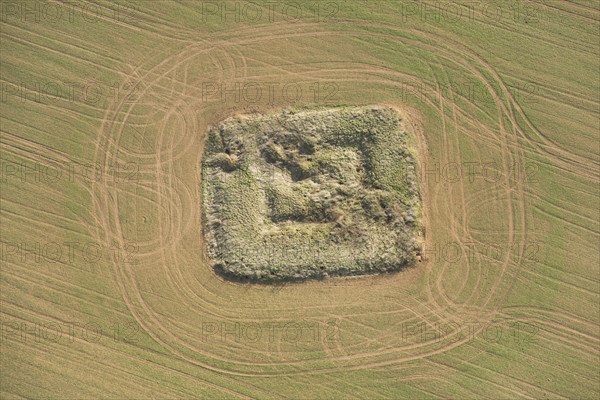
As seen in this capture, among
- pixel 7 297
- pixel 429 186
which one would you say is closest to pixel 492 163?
pixel 429 186

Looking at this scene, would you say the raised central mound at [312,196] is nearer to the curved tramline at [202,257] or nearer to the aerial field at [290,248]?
the aerial field at [290,248]

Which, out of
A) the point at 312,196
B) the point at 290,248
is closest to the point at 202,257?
the point at 290,248

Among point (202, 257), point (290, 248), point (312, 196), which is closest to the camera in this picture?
point (290, 248)

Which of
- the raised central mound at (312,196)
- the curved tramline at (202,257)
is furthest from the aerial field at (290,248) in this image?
the raised central mound at (312,196)

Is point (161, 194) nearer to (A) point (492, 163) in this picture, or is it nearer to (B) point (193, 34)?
(B) point (193, 34)

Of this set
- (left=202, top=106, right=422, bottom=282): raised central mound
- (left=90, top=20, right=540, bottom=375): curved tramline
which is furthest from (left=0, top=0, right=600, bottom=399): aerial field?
(left=202, top=106, right=422, bottom=282): raised central mound

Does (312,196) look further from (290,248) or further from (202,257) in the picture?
(202,257)
